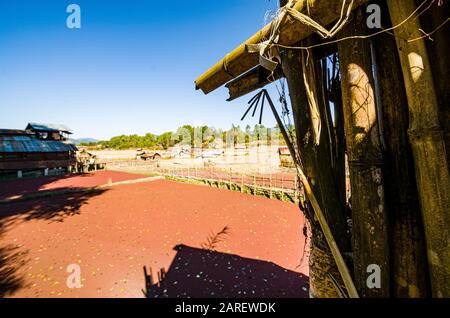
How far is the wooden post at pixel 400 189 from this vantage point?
1.37m

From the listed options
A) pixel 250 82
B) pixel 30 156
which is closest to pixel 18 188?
pixel 30 156

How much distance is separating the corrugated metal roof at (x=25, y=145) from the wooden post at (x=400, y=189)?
117 ft

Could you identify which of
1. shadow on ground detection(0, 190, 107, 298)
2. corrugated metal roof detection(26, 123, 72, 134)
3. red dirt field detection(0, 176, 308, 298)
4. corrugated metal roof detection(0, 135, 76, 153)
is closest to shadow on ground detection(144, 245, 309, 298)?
red dirt field detection(0, 176, 308, 298)

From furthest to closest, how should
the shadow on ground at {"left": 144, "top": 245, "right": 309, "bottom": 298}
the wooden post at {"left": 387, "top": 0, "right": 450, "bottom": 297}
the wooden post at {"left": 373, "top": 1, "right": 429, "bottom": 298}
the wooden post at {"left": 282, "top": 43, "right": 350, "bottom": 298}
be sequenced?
the shadow on ground at {"left": 144, "top": 245, "right": 309, "bottom": 298}
the wooden post at {"left": 282, "top": 43, "right": 350, "bottom": 298}
the wooden post at {"left": 373, "top": 1, "right": 429, "bottom": 298}
the wooden post at {"left": 387, "top": 0, "right": 450, "bottom": 297}

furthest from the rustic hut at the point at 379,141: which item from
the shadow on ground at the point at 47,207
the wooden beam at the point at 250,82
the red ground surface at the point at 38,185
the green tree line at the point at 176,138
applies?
the green tree line at the point at 176,138

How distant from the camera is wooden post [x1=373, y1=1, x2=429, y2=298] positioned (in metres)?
1.37

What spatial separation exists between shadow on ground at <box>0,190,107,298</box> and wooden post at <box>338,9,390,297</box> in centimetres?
775

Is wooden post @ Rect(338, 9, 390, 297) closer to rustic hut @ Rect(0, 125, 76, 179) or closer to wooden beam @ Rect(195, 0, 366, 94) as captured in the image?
wooden beam @ Rect(195, 0, 366, 94)

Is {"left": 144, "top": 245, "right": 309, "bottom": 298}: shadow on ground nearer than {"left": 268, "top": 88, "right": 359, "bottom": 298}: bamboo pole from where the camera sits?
No

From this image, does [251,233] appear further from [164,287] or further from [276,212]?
[164,287]

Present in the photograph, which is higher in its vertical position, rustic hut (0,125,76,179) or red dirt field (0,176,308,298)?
rustic hut (0,125,76,179)

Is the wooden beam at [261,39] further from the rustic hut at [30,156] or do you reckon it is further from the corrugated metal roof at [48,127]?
the corrugated metal roof at [48,127]
